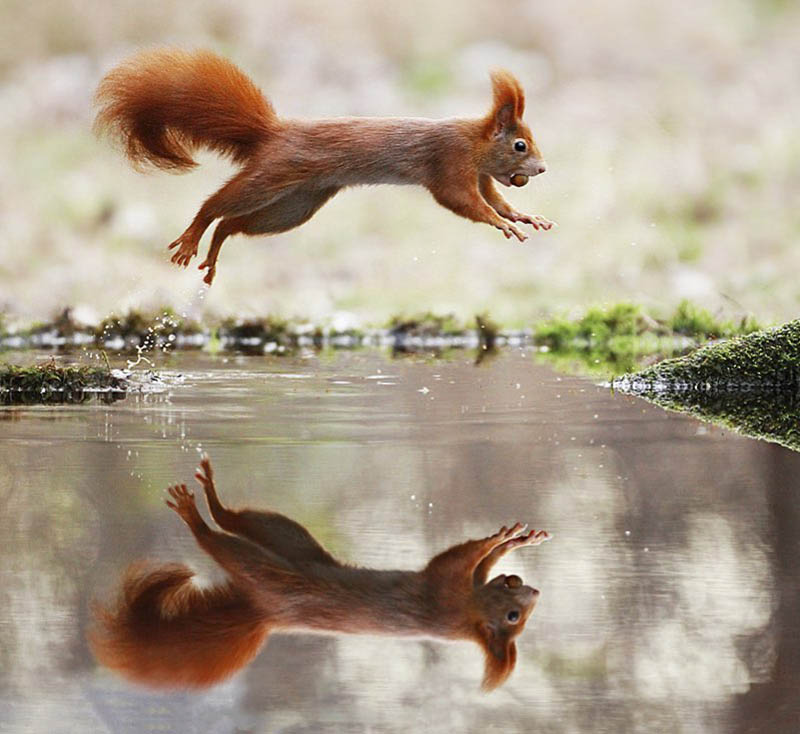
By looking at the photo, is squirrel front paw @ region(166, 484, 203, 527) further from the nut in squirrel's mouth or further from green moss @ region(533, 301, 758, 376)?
green moss @ region(533, 301, 758, 376)

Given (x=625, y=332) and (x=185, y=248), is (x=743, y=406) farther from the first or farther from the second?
(x=625, y=332)

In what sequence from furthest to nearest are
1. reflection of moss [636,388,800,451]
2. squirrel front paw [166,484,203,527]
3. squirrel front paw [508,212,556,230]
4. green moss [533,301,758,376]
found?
green moss [533,301,758,376] < squirrel front paw [508,212,556,230] < reflection of moss [636,388,800,451] < squirrel front paw [166,484,203,527]

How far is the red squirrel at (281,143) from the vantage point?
2.56 metres

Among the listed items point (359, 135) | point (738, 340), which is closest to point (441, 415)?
point (359, 135)

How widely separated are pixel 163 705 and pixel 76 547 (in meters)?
0.43

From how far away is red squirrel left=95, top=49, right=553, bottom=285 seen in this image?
2.56m

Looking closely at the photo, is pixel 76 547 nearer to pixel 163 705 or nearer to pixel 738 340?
pixel 163 705

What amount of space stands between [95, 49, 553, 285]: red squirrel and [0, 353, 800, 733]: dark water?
1.42 ft

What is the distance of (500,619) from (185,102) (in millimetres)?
1795

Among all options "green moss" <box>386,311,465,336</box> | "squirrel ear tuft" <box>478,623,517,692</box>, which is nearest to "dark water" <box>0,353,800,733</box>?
"squirrel ear tuft" <box>478,623,517,692</box>

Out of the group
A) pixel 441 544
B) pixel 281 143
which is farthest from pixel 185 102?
pixel 441 544

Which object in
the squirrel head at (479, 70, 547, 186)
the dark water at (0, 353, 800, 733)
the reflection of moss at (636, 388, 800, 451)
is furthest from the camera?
the squirrel head at (479, 70, 547, 186)

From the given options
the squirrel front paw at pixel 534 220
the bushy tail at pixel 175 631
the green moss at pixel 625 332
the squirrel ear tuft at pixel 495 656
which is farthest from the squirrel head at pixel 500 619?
the green moss at pixel 625 332

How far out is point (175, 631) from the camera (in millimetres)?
A: 1028
